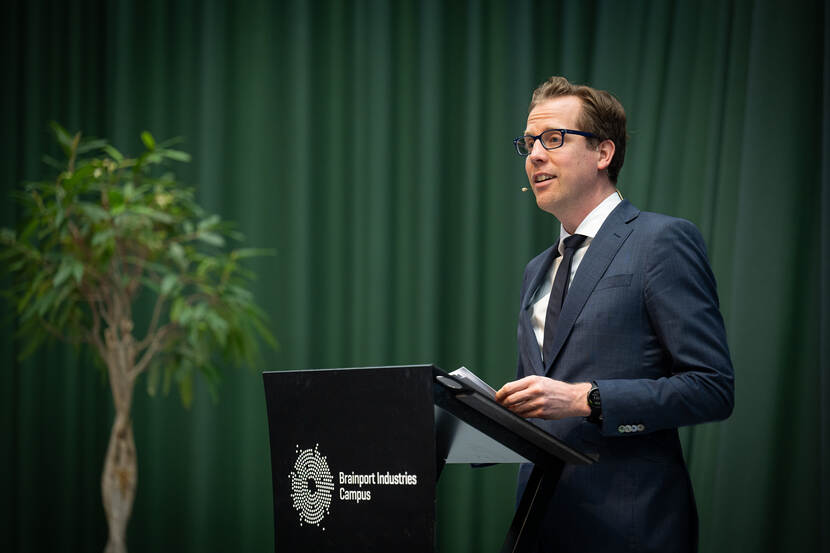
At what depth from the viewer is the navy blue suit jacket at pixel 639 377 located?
54.4 inches

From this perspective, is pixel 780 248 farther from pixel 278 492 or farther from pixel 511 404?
pixel 278 492

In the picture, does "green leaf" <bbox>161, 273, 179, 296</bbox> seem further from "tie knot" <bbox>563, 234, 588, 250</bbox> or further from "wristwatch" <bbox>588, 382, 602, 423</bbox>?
"wristwatch" <bbox>588, 382, 602, 423</bbox>

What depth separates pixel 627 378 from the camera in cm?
148

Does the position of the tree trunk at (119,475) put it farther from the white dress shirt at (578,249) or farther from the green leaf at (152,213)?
the white dress shirt at (578,249)

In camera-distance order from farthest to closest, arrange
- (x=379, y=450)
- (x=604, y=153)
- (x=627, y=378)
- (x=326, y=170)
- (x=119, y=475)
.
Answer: (x=326, y=170) → (x=119, y=475) → (x=604, y=153) → (x=627, y=378) → (x=379, y=450)

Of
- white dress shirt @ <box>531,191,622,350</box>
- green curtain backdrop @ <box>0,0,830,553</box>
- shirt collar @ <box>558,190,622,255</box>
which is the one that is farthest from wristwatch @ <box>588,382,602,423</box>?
green curtain backdrop @ <box>0,0,830,553</box>

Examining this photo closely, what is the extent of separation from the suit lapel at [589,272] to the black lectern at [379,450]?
302 millimetres

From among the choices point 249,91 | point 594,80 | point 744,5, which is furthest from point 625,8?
point 249,91

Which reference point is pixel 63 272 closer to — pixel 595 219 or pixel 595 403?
pixel 595 219

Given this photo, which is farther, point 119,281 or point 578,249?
point 119,281

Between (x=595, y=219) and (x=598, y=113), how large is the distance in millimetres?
237

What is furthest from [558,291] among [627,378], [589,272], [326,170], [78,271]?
[326,170]

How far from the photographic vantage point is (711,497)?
313 cm

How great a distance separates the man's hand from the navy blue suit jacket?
4 cm
